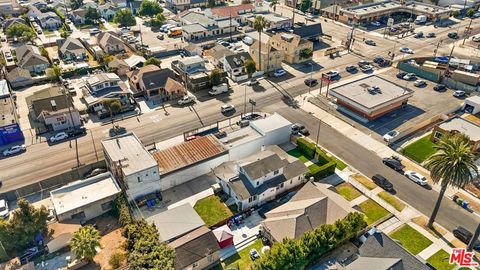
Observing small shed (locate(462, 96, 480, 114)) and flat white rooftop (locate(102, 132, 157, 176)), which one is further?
small shed (locate(462, 96, 480, 114))

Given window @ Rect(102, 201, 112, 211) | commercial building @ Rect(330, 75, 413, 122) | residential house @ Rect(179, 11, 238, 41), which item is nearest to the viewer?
window @ Rect(102, 201, 112, 211)

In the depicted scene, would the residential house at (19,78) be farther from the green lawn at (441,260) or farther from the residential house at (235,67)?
the green lawn at (441,260)

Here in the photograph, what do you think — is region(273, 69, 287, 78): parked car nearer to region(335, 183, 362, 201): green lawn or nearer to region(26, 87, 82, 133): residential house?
region(335, 183, 362, 201): green lawn

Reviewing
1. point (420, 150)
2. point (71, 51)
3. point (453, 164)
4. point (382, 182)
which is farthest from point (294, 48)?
→ point (71, 51)

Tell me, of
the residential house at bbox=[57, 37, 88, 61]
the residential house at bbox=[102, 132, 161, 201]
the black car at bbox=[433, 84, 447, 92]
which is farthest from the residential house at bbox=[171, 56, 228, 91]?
the black car at bbox=[433, 84, 447, 92]

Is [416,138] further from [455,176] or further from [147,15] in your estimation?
[147,15]

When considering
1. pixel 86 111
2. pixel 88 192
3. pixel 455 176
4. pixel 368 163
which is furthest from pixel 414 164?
pixel 86 111

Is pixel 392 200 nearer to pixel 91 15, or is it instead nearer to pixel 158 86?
pixel 158 86
